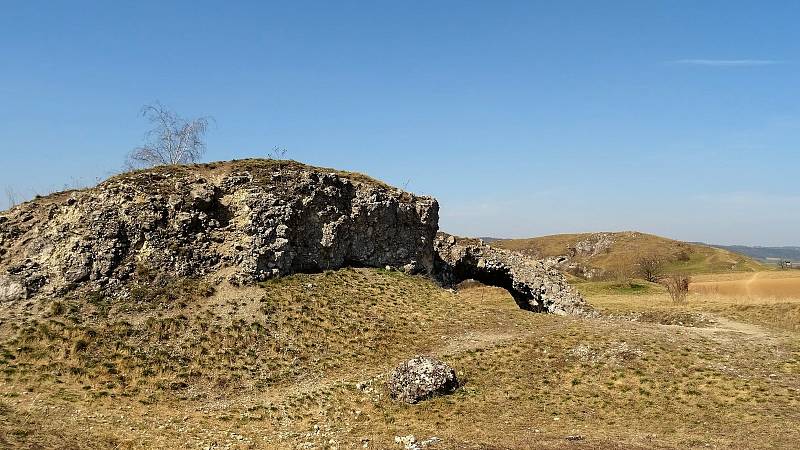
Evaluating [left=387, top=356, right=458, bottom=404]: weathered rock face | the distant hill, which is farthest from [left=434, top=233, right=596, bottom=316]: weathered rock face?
the distant hill

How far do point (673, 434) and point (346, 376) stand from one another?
15.2 m

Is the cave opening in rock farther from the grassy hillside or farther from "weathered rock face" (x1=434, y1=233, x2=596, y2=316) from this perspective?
the grassy hillside

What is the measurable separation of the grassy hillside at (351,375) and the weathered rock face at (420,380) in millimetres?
661

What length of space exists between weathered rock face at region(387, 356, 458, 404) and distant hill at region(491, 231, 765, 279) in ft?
245

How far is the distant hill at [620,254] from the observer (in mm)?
98000

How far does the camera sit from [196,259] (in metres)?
34.9

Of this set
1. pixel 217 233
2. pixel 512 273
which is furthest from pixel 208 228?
pixel 512 273

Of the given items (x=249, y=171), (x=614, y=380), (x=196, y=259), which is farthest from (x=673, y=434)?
(x=249, y=171)

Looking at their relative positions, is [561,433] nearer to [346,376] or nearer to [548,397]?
[548,397]

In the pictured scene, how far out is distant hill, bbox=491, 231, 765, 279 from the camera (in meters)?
98.0

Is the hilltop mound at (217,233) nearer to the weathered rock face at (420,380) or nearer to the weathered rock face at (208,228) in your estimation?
the weathered rock face at (208,228)

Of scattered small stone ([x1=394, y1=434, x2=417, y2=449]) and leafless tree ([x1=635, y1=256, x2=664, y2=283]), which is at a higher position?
leafless tree ([x1=635, y1=256, x2=664, y2=283])

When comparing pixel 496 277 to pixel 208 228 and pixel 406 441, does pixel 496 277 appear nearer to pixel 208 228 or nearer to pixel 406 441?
pixel 208 228

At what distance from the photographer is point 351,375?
26.8 metres
